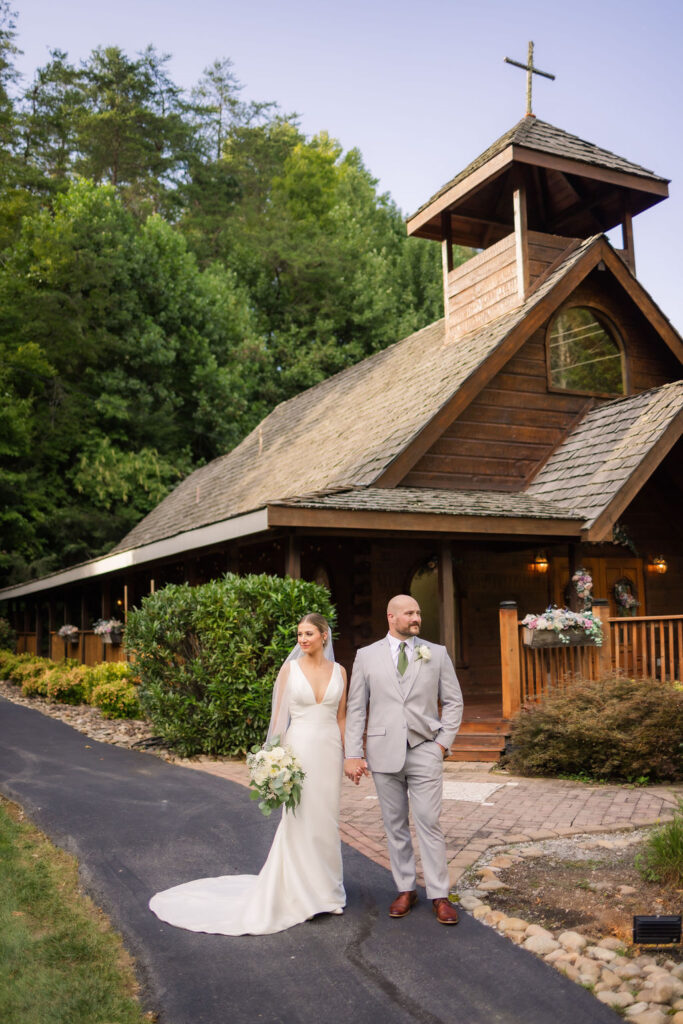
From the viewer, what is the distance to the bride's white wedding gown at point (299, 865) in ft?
17.2

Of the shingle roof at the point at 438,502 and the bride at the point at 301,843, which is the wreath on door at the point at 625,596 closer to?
the shingle roof at the point at 438,502

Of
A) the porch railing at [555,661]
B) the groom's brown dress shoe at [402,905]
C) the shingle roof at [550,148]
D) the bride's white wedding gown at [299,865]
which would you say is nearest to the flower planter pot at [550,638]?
the porch railing at [555,661]

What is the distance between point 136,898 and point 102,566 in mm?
11976

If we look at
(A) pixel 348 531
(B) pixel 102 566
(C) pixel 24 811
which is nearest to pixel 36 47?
(B) pixel 102 566

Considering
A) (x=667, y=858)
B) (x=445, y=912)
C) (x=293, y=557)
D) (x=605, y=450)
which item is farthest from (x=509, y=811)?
(x=605, y=450)

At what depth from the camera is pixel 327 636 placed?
5.91m

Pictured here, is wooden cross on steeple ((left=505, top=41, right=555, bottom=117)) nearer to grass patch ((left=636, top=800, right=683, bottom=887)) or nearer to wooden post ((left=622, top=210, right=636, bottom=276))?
wooden post ((left=622, top=210, right=636, bottom=276))

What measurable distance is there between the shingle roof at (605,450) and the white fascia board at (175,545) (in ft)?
14.4

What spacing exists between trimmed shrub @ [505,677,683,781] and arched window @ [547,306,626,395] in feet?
21.4

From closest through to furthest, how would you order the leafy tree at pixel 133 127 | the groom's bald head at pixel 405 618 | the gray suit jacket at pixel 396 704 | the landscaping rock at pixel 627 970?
the landscaping rock at pixel 627 970 → the gray suit jacket at pixel 396 704 → the groom's bald head at pixel 405 618 → the leafy tree at pixel 133 127

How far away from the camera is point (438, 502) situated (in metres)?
11.8

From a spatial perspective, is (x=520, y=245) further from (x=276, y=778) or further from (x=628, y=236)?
(x=276, y=778)

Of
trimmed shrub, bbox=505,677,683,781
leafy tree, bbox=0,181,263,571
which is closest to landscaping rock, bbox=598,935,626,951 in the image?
trimmed shrub, bbox=505,677,683,781

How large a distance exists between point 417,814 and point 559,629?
581cm
